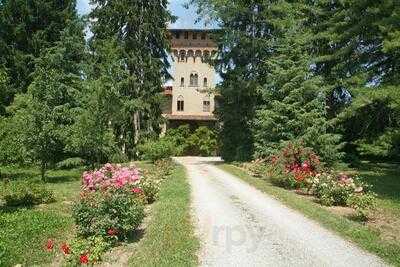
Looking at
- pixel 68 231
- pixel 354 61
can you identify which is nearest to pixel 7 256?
pixel 68 231

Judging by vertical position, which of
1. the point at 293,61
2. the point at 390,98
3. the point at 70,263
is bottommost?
the point at 70,263

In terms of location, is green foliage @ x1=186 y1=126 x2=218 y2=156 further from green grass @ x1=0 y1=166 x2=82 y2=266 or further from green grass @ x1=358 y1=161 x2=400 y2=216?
green grass @ x1=0 y1=166 x2=82 y2=266

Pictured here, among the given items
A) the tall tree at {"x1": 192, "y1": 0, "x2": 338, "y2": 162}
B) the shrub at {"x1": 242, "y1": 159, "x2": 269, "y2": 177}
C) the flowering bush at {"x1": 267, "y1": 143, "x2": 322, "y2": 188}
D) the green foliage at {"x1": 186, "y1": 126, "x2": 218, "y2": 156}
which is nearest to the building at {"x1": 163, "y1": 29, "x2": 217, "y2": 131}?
the green foliage at {"x1": 186, "y1": 126, "x2": 218, "y2": 156}

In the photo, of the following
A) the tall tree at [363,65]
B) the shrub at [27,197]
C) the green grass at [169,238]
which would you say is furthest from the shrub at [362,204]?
the shrub at [27,197]

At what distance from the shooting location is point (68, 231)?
13.4m

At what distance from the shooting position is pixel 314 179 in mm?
18562

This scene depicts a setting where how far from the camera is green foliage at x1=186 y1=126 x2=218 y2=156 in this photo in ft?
191

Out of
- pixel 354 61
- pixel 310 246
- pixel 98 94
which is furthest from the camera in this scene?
pixel 354 61

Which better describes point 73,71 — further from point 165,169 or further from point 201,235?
point 201,235

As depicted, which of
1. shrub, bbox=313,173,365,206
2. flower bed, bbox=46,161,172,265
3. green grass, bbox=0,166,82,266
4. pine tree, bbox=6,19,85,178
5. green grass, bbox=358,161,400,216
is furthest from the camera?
pine tree, bbox=6,19,85,178

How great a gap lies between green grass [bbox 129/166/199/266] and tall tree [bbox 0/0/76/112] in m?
23.3

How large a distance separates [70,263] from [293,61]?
18.2 m

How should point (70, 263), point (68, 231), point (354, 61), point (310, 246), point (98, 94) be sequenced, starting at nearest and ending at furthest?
point (70, 263)
point (310, 246)
point (68, 231)
point (98, 94)
point (354, 61)

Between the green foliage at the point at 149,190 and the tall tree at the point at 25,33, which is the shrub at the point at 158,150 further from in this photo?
the green foliage at the point at 149,190
